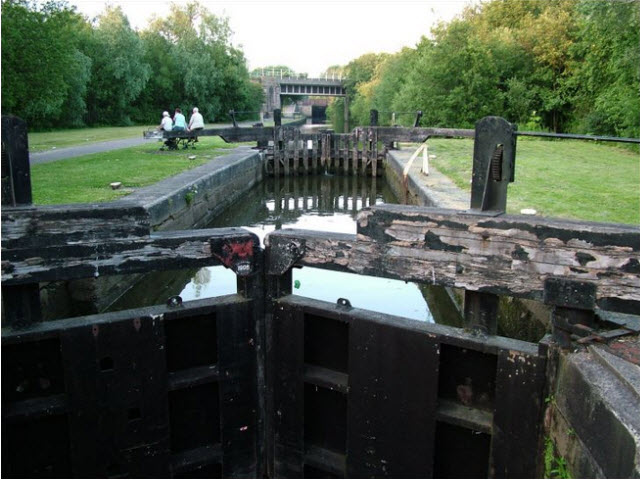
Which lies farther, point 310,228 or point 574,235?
point 310,228

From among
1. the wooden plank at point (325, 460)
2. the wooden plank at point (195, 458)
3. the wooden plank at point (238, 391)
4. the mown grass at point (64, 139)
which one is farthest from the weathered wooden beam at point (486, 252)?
the mown grass at point (64, 139)

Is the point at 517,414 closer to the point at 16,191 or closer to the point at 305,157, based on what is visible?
the point at 16,191

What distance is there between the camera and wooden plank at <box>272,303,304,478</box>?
3.75 meters

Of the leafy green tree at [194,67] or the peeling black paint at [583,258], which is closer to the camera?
the peeling black paint at [583,258]

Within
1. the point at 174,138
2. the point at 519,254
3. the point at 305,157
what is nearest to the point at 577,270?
the point at 519,254

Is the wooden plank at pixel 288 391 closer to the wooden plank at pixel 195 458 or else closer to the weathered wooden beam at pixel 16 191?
the wooden plank at pixel 195 458

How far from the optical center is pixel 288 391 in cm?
380

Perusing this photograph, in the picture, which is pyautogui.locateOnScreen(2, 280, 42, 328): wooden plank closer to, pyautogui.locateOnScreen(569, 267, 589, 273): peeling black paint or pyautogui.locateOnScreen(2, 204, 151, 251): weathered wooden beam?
pyautogui.locateOnScreen(2, 204, 151, 251): weathered wooden beam

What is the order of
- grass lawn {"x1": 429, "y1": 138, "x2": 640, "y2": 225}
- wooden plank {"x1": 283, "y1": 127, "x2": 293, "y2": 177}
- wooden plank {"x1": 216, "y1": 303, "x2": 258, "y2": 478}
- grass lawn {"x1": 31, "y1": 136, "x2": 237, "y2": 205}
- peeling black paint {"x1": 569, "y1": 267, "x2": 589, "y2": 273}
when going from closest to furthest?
peeling black paint {"x1": 569, "y1": 267, "x2": 589, "y2": 273} → wooden plank {"x1": 216, "y1": 303, "x2": 258, "y2": 478} → grass lawn {"x1": 429, "y1": 138, "x2": 640, "y2": 225} → grass lawn {"x1": 31, "y1": 136, "x2": 237, "y2": 205} → wooden plank {"x1": 283, "y1": 127, "x2": 293, "y2": 177}

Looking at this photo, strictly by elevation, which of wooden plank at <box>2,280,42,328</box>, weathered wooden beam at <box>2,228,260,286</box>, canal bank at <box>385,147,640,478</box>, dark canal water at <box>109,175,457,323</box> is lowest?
dark canal water at <box>109,175,457,323</box>

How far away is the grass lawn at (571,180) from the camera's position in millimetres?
7586

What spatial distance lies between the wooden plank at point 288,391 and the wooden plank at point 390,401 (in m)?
0.36

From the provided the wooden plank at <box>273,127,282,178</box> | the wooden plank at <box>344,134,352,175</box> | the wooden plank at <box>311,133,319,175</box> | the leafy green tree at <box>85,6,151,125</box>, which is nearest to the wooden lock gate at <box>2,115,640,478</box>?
the wooden plank at <box>273,127,282,178</box>

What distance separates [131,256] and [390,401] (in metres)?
1.76
